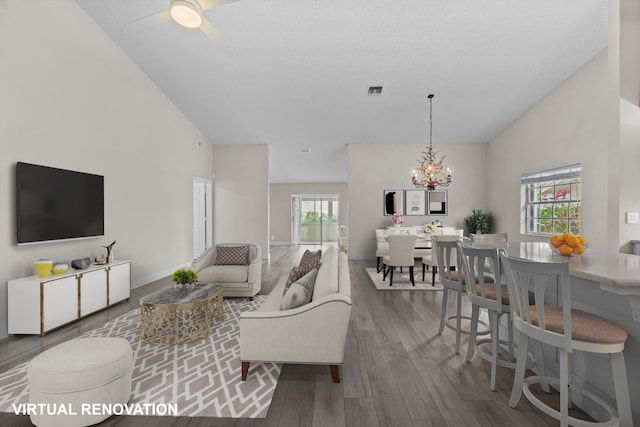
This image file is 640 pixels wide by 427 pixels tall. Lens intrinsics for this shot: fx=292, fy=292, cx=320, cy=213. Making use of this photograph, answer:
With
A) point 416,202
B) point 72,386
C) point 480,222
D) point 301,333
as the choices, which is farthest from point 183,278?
point 480,222

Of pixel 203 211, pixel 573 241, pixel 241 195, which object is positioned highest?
pixel 241 195

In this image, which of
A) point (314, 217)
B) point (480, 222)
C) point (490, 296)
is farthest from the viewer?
point (314, 217)

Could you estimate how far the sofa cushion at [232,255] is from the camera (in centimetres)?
427

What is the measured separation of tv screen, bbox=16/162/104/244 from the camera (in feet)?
9.69

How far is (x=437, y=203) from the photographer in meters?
7.53

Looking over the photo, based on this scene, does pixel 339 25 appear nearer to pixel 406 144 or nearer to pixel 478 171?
pixel 406 144

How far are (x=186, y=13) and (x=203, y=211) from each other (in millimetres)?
5270

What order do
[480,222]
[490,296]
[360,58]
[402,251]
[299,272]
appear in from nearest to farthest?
[490,296], [299,272], [360,58], [402,251], [480,222]

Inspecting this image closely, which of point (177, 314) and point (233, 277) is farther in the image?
point (233, 277)

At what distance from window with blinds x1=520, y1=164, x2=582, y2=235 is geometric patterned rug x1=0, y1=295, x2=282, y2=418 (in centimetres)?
567

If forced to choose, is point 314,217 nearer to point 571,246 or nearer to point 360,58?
point 360,58

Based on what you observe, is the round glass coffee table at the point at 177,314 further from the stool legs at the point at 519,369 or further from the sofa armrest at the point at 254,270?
the stool legs at the point at 519,369

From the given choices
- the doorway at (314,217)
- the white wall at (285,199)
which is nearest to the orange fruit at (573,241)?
the white wall at (285,199)

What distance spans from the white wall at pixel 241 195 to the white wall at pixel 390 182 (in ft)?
7.39
